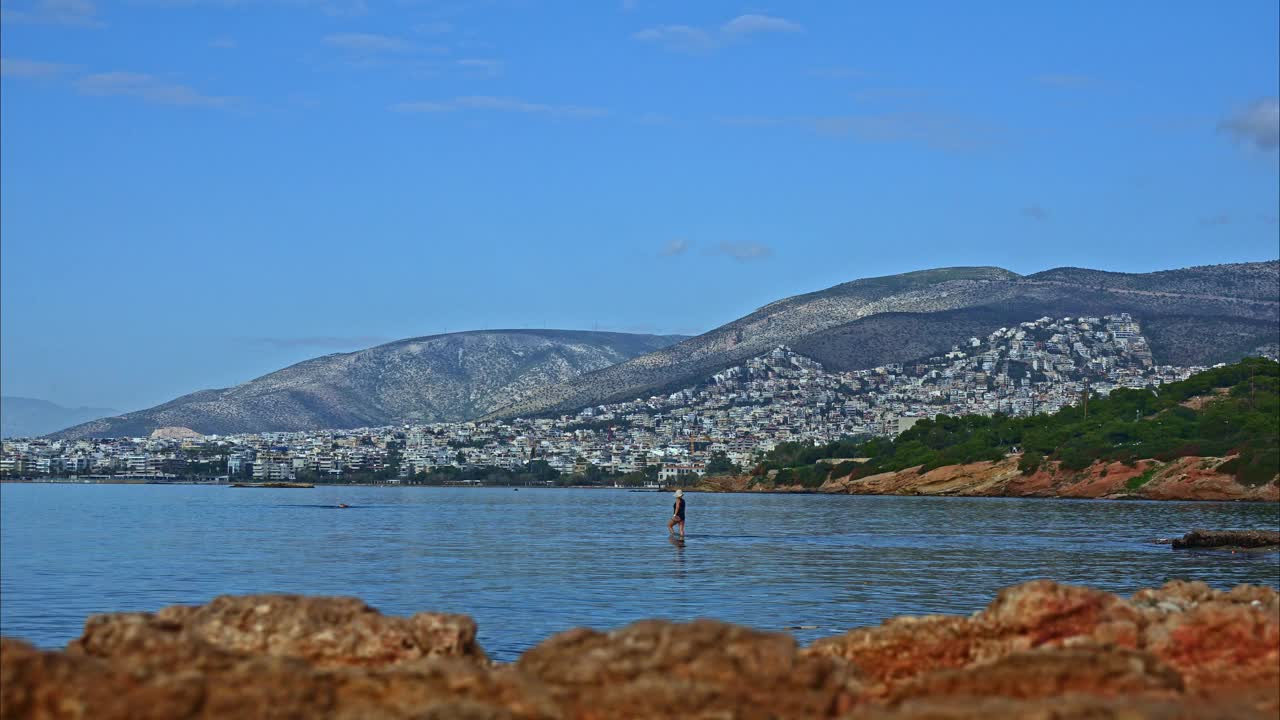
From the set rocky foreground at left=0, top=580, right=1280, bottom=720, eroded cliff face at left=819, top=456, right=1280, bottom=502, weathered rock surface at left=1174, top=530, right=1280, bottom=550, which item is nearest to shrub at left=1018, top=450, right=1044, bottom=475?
eroded cliff face at left=819, top=456, right=1280, bottom=502

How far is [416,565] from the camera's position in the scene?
131 ft

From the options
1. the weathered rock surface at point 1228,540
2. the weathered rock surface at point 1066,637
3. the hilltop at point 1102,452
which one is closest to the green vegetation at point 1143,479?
the hilltop at point 1102,452

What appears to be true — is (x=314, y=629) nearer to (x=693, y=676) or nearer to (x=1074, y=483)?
(x=693, y=676)

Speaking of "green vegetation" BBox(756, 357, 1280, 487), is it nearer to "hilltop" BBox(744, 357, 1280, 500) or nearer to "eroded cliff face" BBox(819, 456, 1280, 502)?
"hilltop" BBox(744, 357, 1280, 500)

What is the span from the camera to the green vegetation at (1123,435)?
4754 inches

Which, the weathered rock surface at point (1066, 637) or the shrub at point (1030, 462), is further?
the shrub at point (1030, 462)

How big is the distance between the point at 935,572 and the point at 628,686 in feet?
97.1

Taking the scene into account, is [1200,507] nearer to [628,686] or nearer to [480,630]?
[480,630]

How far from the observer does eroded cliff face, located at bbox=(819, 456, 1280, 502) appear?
110m

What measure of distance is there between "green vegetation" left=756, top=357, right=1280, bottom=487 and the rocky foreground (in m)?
102

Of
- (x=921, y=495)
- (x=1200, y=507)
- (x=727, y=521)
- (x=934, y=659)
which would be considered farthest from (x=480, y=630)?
(x=921, y=495)

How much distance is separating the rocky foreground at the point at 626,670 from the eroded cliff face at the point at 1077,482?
100003 millimetres

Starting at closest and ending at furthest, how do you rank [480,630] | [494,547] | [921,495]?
[480,630] → [494,547] → [921,495]

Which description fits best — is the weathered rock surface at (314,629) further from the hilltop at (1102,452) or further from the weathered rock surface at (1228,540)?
the hilltop at (1102,452)
